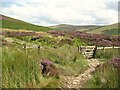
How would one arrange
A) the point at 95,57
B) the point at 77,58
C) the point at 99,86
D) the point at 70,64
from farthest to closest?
1. the point at 95,57
2. the point at 77,58
3. the point at 70,64
4. the point at 99,86

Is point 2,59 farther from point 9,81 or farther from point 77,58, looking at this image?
point 77,58

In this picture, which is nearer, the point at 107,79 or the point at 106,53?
the point at 107,79

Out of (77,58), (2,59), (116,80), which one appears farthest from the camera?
(77,58)

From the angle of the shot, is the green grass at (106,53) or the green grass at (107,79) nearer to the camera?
the green grass at (107,79)

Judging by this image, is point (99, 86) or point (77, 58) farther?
point (77, 58)

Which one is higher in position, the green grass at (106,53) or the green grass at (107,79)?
the green grass at (107,79)

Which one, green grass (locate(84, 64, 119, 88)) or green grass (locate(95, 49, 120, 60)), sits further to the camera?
green grass (locate(95, 49, 120, 60))

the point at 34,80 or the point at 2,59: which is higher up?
the point at 2,59

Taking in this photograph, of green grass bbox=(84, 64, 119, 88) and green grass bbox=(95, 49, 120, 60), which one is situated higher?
green grass bbox=(84, 64, 119, 88)

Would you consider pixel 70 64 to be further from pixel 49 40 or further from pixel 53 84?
pixel 49 40

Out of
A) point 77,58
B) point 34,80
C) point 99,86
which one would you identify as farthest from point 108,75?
point 77,58

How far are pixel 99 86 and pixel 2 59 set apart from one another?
2933 mm

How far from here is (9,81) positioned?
28.9ft

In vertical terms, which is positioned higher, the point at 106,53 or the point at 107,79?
the point at 107,79
